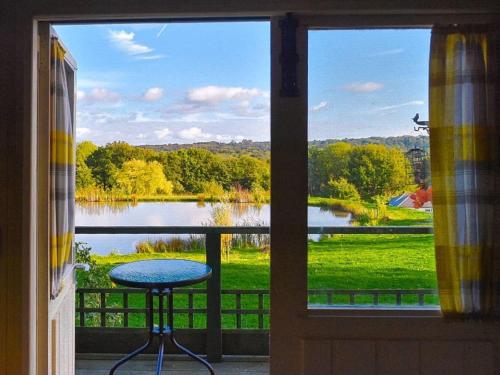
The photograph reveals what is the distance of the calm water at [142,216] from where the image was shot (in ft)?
11.6

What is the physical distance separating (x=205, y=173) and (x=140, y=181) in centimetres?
69

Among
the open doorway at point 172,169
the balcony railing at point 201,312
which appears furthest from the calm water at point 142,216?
the balcony railing at point 201,312

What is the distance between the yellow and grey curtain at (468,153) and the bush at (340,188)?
33cm

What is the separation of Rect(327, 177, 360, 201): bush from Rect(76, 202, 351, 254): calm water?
159 centimetres

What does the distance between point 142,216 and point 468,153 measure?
9.95 ft

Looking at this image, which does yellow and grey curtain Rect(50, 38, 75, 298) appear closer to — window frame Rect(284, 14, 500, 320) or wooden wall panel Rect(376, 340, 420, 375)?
window frame Rect(284, 14, 500, 320)

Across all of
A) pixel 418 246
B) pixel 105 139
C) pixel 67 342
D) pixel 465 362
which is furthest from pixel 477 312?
pixel 105 139

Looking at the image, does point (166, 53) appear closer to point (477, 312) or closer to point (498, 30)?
point (498, 30)

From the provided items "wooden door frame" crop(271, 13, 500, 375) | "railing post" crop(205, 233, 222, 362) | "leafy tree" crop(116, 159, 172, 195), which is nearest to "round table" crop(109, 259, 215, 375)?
"railing post" crop(205, 233, 222, 362)

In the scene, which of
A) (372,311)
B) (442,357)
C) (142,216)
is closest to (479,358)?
(442,357)

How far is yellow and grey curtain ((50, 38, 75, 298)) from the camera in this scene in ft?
5.98

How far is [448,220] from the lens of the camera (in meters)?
1.65

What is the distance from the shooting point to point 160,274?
2.38 metres

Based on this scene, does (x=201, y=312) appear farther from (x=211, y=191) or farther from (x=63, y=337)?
(x=211, y=191)
